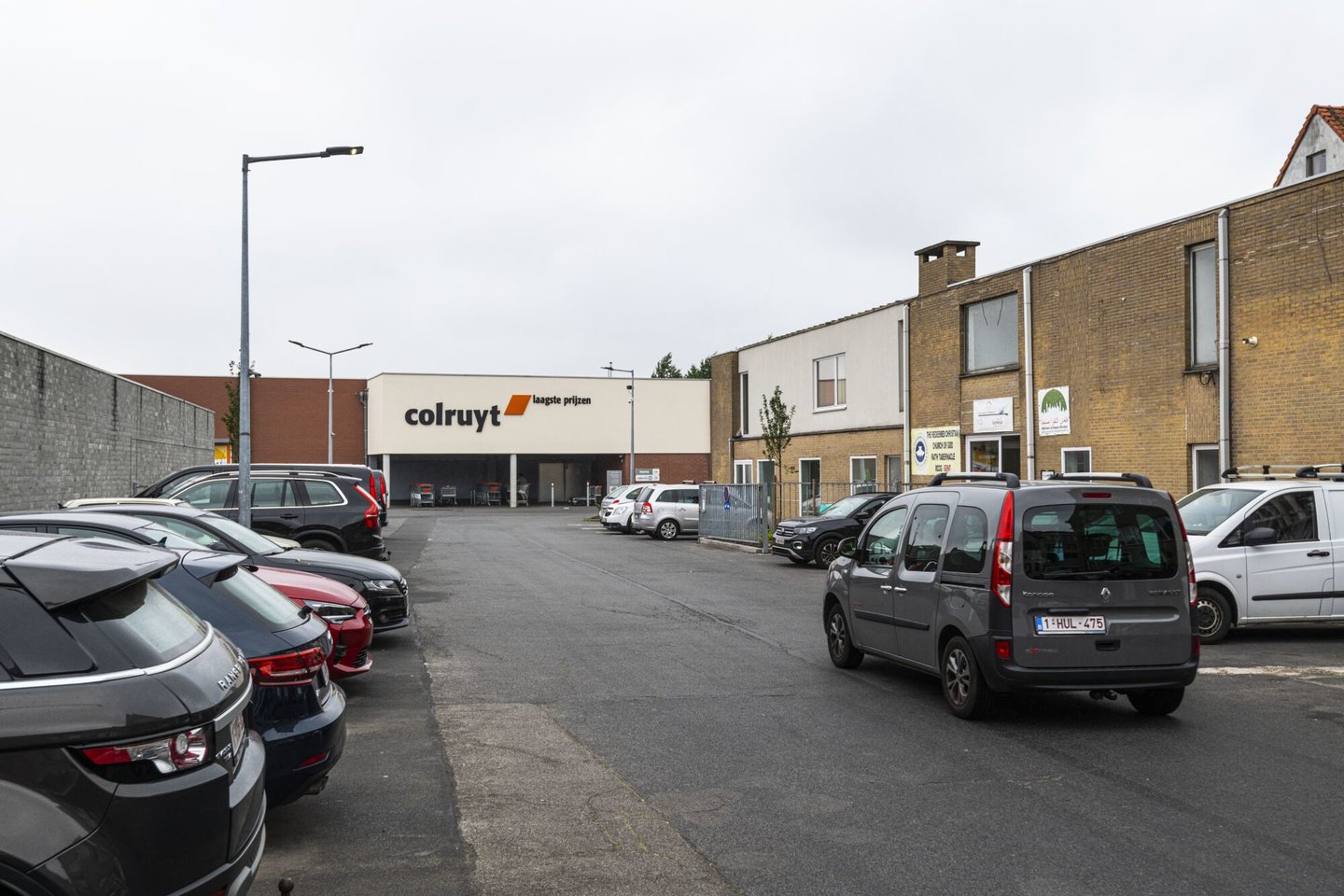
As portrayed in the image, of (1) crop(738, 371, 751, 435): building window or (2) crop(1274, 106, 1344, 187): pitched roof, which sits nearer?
(2) crop(1274, 106, 1344, 187): pitched roof

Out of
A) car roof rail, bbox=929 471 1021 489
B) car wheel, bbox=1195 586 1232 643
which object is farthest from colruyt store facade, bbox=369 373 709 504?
car roof rail, bbox=929 471 1021 489

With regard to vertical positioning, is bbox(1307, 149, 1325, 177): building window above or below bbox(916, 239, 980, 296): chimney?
above

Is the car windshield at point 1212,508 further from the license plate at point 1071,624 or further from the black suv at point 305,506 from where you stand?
the black suv at point 305,506

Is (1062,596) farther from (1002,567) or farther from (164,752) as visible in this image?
(164,752)

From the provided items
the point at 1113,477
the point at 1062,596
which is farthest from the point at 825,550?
the point at 1062,596

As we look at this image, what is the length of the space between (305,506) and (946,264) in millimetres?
16870

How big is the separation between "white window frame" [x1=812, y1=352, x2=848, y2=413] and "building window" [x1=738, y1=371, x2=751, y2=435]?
537 cm

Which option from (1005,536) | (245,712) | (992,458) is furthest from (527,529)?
(245,712)

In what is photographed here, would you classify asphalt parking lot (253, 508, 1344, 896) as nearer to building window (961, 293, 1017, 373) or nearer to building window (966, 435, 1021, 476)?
building window (966, 435, 1021, 476)

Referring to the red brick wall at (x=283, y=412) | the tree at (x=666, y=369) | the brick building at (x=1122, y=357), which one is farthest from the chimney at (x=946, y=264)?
the tree at (x=666, y=369)

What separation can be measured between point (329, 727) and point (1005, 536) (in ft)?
15.5

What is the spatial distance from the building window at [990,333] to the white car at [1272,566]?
42.9 feet

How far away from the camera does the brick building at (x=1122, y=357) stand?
1828 cm

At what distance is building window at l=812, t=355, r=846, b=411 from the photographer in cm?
3366
